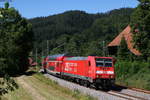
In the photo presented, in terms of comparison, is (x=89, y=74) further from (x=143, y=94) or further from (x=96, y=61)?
(x=143, y=94)

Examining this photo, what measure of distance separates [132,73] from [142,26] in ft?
18.7

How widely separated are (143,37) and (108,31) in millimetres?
96265

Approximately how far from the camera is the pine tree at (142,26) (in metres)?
32.5

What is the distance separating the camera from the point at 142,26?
109ft

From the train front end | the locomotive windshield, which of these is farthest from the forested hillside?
the train front end

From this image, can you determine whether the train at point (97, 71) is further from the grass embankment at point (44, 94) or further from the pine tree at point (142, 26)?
the pine tree at point (142, 26)

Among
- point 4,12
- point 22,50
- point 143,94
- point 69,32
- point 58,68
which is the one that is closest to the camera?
point 4,12

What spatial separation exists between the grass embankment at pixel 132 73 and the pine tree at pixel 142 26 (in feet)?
5.10

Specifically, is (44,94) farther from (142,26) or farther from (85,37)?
(85,37)

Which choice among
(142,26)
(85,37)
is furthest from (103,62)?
(85,37)

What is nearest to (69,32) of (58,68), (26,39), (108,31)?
(108,31)

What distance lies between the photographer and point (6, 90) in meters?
5.21

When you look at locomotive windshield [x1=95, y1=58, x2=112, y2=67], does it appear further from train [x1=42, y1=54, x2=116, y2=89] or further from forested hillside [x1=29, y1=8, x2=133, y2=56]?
forested hillside [x1=29, y1=8, x2=133, y2=56]

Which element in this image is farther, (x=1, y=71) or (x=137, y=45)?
(x=137, y=45)
